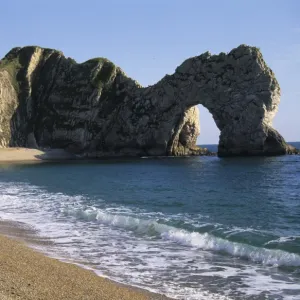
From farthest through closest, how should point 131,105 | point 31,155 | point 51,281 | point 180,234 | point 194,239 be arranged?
point 131,105
point 31,155
point 180,234
point 194,239
point 51,281

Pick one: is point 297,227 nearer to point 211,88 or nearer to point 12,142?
point 211,88

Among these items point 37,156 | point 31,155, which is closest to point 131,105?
point 37,156

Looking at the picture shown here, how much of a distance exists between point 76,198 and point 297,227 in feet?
47.8

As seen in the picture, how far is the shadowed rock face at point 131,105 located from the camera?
77125 mm

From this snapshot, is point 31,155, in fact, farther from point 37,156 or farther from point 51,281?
point 51,281

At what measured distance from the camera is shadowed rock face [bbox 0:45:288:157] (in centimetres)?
7712

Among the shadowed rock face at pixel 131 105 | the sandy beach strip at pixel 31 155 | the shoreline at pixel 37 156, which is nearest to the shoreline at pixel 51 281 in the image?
the shadowed rock face at pixel 131 105

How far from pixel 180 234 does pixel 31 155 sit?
74403 mm

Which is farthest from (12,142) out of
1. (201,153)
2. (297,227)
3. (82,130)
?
(297,227)

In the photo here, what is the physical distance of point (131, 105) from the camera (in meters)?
92.1

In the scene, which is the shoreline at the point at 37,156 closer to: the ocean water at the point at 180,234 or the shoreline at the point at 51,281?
the ocean water at the point at 180,234

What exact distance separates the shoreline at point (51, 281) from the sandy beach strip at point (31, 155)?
238 feet

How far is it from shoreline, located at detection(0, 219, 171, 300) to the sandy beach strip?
7260cm

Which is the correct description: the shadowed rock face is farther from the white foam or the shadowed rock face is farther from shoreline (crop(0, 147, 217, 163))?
the white foam
